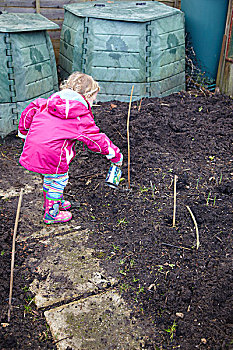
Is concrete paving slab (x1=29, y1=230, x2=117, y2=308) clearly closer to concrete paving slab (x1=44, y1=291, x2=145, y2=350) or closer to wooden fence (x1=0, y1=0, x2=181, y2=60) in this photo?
concrete paving slab (x1=44, y1=291, x2=145, y2=350)

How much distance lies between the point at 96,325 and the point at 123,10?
14.6 ft

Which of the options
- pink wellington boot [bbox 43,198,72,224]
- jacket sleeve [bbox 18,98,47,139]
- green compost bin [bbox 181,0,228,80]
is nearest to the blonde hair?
jacket sleeve [bbox 18,98,47,139]

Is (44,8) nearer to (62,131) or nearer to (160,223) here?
(62,131)

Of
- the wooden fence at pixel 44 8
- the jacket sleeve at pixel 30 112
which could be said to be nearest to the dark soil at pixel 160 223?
the jacket sleeve at pixel 30 112

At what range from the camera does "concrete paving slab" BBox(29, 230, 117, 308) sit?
2.42m

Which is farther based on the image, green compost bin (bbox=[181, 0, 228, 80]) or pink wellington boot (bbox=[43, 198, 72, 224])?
green compost bin (bbox=[181, 0, 228, 80])

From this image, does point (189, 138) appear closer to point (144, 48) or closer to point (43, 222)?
point (144, 48)

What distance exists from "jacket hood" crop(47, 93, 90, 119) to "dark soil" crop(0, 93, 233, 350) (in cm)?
97

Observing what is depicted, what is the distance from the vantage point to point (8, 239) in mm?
2852

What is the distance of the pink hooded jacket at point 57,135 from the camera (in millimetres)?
2656

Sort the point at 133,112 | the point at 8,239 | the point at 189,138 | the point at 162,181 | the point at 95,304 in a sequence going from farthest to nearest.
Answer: the point at 133,112 → the point at 189,138 → the point at 162,181 → the point at 8,239 → the point at 95,304

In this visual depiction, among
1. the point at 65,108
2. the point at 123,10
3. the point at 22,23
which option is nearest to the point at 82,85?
the point at 65,108

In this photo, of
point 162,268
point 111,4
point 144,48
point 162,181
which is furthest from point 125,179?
point 111,4

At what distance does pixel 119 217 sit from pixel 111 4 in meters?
3.91
